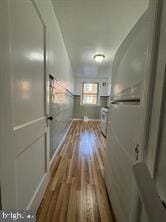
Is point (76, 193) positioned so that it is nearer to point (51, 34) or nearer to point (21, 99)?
point (21, 99)

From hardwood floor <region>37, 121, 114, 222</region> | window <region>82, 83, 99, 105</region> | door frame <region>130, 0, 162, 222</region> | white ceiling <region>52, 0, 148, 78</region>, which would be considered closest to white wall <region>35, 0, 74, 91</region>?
white ceiling <region>52, 0, 148, 78</region>

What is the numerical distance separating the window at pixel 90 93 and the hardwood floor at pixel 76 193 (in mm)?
5485

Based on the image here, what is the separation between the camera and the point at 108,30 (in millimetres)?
2613

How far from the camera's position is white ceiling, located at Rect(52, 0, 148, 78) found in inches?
74.1

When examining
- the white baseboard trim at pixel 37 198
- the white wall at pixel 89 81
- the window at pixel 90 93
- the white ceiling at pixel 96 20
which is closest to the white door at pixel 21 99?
the white baseboard trim at pixel 37 198

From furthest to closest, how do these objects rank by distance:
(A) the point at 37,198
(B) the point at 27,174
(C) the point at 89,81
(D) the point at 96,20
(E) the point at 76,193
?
(C) the point at 89,81, (D) the point at 96,20, (E) the point at 76,193, (A) the point at 37,198, (B) the point at 27,174

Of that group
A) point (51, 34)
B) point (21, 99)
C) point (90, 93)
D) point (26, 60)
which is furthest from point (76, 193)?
point (90, 93)

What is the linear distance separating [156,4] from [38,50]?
1.08 metres

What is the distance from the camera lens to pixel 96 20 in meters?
2.28

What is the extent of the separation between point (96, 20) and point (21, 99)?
7.02 feet

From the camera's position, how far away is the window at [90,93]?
7.91 m

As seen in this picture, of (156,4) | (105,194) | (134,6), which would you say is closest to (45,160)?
(105,194)

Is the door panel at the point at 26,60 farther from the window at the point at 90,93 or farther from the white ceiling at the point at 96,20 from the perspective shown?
the window at the point at 90,93

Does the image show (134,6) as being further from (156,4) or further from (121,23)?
(156,4)
